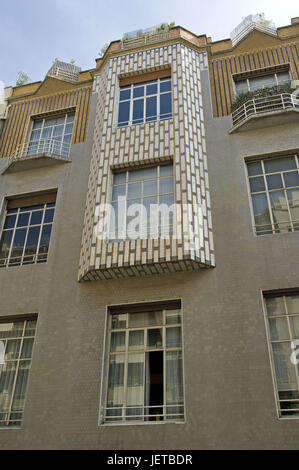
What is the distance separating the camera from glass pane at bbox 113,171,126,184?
553 inches

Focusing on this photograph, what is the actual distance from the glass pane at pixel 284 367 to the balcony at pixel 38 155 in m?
9.77

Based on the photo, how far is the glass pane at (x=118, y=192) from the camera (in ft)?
44.9

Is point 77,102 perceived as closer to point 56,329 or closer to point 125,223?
point 125,223

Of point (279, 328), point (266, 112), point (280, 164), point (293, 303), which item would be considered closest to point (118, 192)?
point (280, 164)

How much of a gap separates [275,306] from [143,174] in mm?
5971

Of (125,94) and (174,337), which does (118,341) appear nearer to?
(174,337)

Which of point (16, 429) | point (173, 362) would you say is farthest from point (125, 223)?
point (16, 429)

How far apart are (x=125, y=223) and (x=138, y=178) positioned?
185cm

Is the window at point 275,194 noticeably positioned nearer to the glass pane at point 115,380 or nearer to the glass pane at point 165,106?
the glass pane at point 165,106

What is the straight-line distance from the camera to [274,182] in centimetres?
1319

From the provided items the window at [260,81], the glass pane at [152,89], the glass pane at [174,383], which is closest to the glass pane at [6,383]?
the glass pane at [174,383]

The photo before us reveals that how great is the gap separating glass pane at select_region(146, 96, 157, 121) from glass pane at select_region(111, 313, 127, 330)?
23.2 feet

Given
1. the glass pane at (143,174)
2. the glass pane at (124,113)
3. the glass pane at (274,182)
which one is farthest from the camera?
the glass pane at (124,113)

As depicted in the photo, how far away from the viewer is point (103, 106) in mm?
15742
